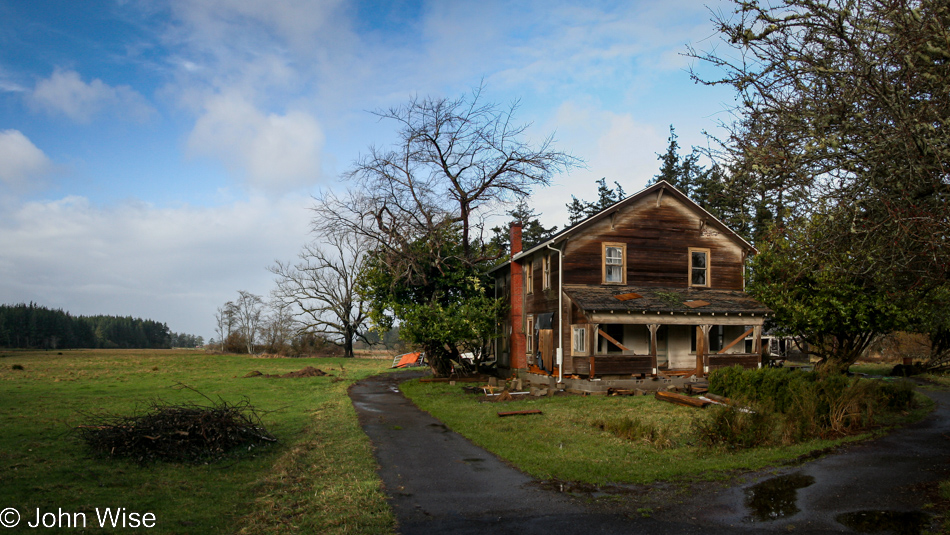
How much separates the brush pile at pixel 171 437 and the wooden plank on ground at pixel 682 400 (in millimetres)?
13405

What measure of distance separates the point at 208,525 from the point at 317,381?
24.3 meters

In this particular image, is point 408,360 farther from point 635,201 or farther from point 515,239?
point 635,201

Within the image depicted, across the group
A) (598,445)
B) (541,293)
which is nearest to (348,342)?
(541,293)

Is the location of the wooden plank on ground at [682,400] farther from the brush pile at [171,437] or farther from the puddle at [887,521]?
the brush pile at [171,437]

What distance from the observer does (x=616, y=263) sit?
26047mm

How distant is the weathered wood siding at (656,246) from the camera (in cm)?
2561

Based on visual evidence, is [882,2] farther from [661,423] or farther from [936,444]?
[661,423]

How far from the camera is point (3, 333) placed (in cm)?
8462

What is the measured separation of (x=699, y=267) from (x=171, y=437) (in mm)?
23477

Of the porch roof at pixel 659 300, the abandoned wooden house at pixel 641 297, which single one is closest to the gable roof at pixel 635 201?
the abandoned wooden house at pixel 641 297

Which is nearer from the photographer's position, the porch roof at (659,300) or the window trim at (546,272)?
the porch roof at (659,300)

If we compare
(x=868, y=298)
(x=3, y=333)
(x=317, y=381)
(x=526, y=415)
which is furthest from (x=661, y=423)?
(x=3, y=333)

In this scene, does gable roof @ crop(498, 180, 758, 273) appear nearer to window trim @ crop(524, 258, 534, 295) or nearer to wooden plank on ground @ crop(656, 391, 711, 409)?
window trim @ crop(524, 258, 534, 295)

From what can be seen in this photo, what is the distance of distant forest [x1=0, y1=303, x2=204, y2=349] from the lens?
90062 millimetres
